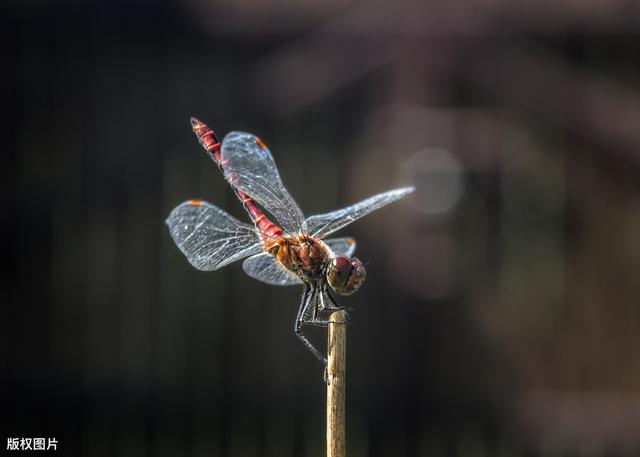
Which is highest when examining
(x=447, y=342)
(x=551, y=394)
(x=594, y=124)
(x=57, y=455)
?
(x=594, y=124)

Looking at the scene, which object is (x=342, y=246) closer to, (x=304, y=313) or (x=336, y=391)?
(x=304, y=313)

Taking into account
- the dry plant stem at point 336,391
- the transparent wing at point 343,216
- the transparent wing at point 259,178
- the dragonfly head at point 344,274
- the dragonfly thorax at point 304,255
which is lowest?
the dry plant stem at point 336,391

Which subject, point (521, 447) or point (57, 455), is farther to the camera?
point (57, 455)

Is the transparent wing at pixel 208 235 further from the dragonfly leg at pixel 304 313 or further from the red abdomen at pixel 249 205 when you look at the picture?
the dragonfly leg at pixel 304 313

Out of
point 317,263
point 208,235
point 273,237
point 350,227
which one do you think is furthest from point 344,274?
point 350,227

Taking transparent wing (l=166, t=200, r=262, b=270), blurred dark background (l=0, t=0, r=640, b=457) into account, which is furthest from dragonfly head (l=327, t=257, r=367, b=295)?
blurred dark background (l=0, t=0, r=640, b=457)

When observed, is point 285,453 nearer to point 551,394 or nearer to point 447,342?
point 447,342

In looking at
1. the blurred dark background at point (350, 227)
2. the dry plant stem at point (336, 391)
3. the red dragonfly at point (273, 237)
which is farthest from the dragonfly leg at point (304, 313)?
the blurred dark background at point (350, 227)

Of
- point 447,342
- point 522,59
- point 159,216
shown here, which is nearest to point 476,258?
point 447,342
